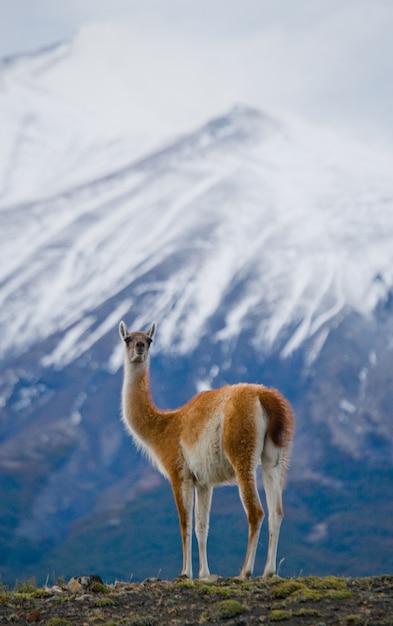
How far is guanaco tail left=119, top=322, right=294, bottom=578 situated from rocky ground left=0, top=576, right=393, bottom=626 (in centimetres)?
143

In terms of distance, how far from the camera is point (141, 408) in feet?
60.0

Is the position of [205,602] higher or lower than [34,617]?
higher

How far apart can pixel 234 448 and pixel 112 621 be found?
4211 mm

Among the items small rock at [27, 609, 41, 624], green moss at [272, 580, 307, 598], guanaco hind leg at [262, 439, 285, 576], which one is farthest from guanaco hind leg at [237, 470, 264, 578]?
small rock at [27, 609, 41, 624]

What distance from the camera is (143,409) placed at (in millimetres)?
18266

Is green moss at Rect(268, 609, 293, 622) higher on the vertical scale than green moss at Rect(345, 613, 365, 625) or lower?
higher

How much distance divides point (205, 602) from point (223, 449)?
3.44 meters

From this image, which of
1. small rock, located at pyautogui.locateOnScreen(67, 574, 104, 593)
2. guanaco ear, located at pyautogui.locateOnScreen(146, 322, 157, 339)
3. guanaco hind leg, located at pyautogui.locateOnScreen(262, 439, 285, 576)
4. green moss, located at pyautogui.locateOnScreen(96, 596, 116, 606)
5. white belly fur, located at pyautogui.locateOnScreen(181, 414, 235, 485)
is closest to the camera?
green moss, located at pyautogui.locateOnScreen(96, 596, 116, 606)

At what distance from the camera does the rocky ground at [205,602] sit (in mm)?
11633

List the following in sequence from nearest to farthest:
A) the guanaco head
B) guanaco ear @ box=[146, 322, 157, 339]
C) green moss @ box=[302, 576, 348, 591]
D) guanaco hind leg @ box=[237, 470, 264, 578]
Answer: green moss @ box=[302, 576, 348, 591] → guanaco hind leg @ box=[237, 470, 264, 578] → the guanaco head → guanaco ear @ box=[146, 322, 157, 339]

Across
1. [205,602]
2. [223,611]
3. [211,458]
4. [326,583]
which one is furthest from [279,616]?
[211,458]

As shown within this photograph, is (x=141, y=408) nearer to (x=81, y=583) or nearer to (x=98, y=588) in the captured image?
(x=81, y=583)

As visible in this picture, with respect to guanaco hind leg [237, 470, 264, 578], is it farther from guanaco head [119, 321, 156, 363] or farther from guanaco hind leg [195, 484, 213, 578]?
guanaco head [119, 321, 156, 363]

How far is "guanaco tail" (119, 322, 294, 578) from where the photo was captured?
Answer: 50.2ft
